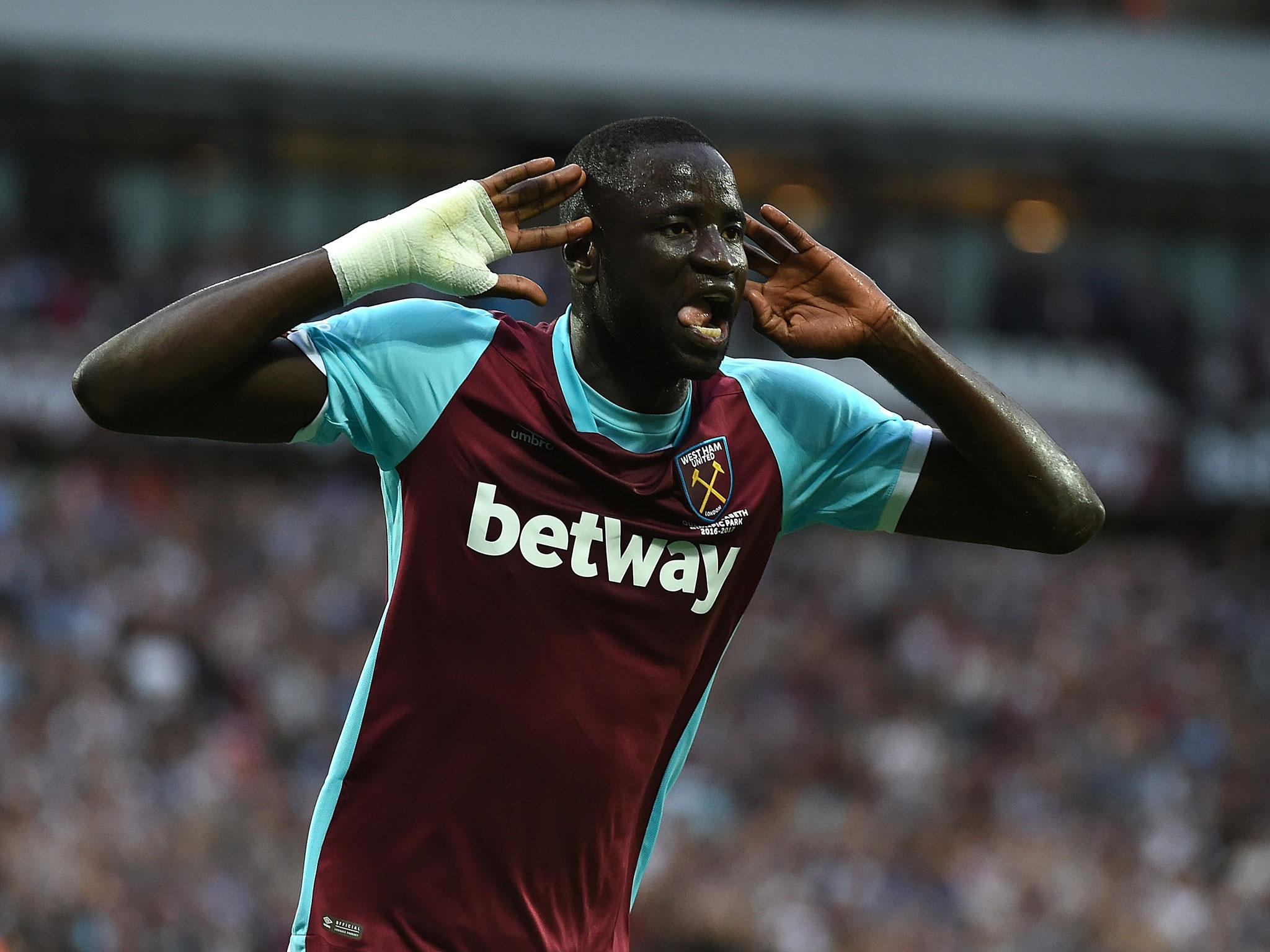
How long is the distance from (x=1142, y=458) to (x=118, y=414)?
17.1 m

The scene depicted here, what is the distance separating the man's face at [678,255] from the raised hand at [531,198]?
0.27 feet

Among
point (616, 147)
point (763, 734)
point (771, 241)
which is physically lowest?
point (763, 734)

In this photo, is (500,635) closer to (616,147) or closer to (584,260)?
(584,260)

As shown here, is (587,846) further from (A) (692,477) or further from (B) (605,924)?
(A) (692,477)

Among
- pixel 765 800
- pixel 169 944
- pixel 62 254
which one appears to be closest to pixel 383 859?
pixel 169 944

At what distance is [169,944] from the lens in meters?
9.16

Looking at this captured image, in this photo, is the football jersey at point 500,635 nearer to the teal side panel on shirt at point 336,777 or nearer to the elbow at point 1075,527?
the teal side panel on shirt at point 336,777

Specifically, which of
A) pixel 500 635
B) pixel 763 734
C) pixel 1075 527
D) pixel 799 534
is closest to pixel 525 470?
pixel 500 635

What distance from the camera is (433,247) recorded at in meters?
2.89

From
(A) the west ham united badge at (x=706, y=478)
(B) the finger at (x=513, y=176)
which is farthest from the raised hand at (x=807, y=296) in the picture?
(B) the finger at (x=513, y=176)

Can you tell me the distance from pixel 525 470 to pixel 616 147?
24.3 inches

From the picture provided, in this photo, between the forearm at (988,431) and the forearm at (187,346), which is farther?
the forearm at (988,431)

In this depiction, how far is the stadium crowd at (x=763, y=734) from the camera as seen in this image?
10414 millimetres

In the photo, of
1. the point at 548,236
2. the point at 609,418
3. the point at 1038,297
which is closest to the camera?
the point at 548,236
